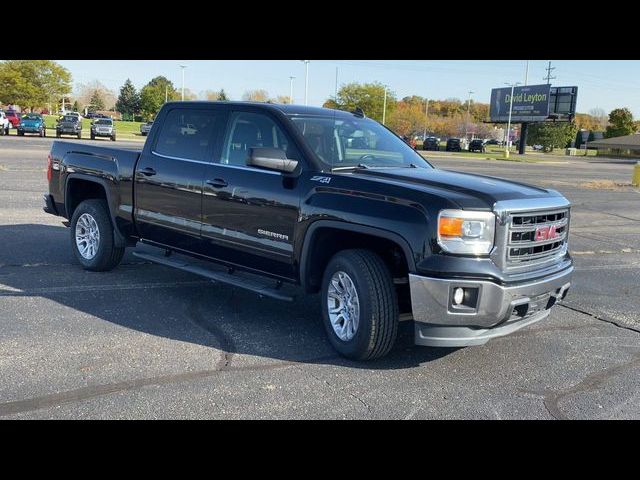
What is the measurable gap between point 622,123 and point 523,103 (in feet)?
81.6

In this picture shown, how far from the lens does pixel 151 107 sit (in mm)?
103812

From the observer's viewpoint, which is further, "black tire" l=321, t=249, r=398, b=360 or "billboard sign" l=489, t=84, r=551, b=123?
"billboard sign" l=489, t=84, r=551, b=123

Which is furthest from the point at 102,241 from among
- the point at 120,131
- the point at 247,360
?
the point at 120,131

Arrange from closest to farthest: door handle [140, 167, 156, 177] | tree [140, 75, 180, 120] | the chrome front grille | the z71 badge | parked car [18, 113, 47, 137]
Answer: the chrome front grille, the z71 badge, door handle [140, 167, 156, 177], parked car [18, 113, 47, 137], tree [140, 75, 180, 120]

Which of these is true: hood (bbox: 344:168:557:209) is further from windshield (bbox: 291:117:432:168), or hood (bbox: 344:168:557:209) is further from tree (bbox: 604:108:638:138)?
tree (bbox: 604:108:638:138)

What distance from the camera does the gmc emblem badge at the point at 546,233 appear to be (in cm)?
473

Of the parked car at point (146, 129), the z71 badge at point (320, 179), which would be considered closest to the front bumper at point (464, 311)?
the z71 badge at point (320, 179)

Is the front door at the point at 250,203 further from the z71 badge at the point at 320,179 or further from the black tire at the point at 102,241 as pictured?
the black tire at the point at 102,241

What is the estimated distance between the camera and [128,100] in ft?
432

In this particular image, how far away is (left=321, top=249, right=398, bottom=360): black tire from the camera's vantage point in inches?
180

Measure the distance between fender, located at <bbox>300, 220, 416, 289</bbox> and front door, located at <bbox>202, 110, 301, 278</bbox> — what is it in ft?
0.54

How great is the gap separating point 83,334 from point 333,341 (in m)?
2.05

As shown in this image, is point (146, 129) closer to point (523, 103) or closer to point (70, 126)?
point (70, 126)

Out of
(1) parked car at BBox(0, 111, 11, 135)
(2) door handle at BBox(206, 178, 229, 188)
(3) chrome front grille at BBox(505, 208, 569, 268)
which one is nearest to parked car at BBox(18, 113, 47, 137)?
(1) parked car at BBox(0, 111, 11, 135)
